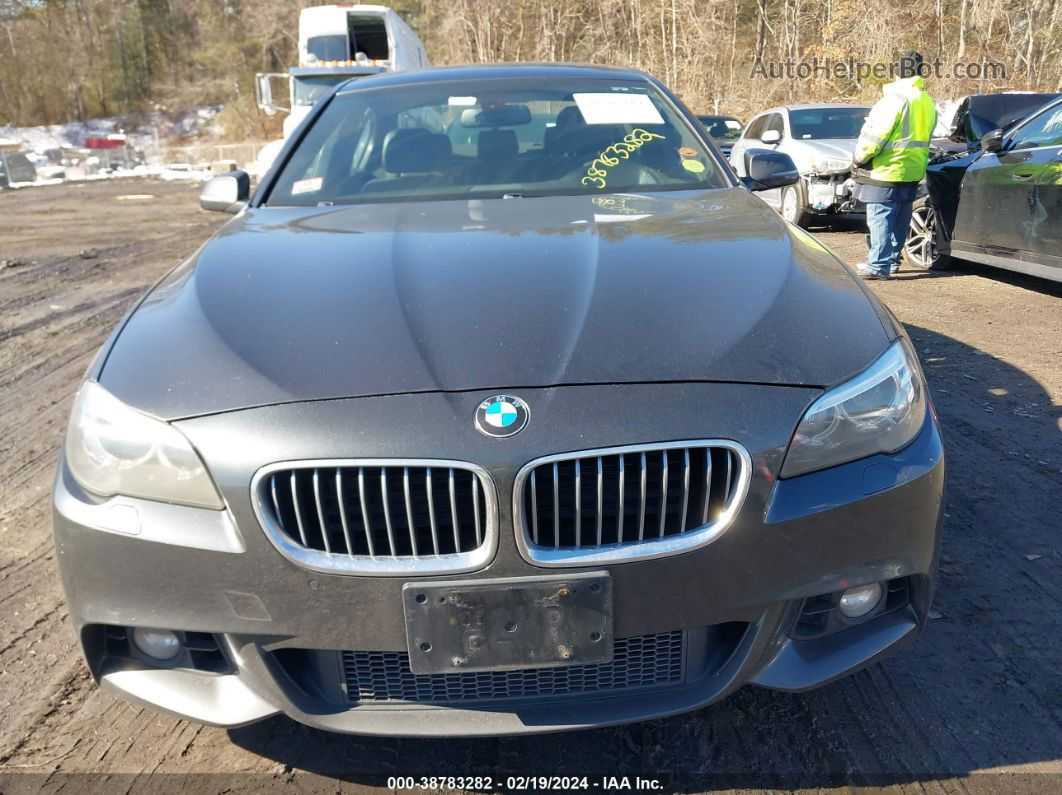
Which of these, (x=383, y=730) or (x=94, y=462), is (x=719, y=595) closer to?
(x=383, y=730)

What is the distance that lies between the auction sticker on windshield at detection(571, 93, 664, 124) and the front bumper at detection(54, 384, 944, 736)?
6.41 ft

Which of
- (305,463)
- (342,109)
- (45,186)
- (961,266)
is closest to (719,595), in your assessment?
(305,463)

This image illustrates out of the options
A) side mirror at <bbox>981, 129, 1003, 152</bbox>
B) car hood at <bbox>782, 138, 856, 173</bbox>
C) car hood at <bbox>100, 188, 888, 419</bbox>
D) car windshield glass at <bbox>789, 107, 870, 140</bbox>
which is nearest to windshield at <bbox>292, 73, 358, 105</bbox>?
car windshield glass at <bbox>789, 107, 870, 140</bbox>

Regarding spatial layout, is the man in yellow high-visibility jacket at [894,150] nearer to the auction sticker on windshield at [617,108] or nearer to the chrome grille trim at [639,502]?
the auction sticker on windshield at [617,108]

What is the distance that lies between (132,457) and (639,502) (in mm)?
1016

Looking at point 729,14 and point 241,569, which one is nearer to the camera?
point 241,569

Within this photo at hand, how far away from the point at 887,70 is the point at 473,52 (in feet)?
70.0

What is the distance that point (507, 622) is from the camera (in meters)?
1.66

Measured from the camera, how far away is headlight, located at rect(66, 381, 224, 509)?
1712 millimetres

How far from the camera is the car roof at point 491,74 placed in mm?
3680

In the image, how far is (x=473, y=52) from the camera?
126 feet

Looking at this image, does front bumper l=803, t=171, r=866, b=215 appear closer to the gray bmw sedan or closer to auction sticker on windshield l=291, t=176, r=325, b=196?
auction sticker on windshield l=291, t=176, r=325, b=196

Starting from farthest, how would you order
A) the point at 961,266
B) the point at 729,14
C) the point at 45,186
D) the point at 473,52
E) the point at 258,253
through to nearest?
the point at 473,52, the point at 729,14, the point at 45,186, the point at 961,266, the point at 258,253

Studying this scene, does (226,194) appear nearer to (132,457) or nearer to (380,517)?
(132,457)
